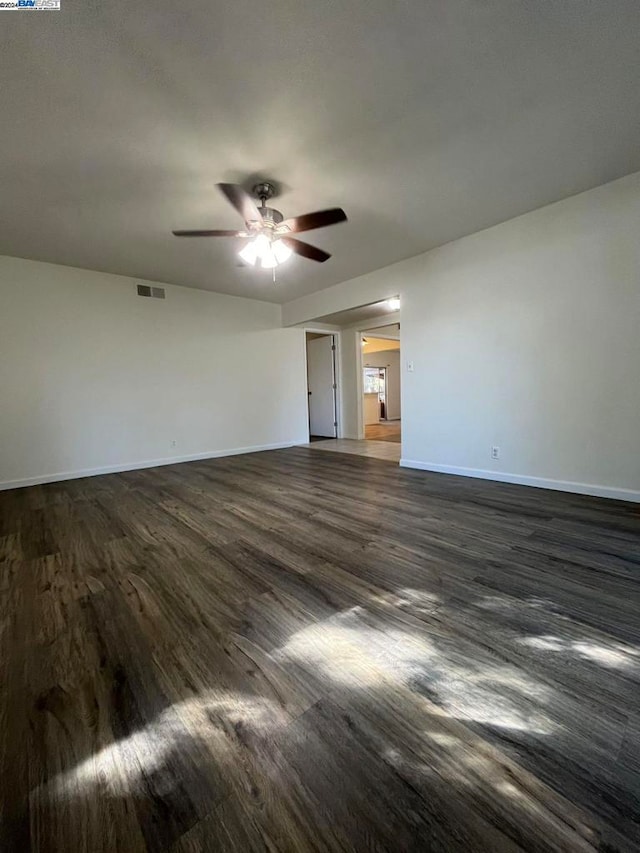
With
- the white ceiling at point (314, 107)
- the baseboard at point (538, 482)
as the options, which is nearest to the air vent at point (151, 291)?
the white ceiling at point (314, 107)

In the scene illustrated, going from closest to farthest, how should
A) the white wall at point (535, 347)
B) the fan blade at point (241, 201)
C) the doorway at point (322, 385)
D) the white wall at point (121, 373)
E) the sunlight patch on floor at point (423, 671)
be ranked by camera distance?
the sunlight patch on floor at point (423, 671) → the fan blade at point (241, 201) → the white wall at point (535, 347) → the white wall at point (121, 373) → the doorway at point (322, 385)

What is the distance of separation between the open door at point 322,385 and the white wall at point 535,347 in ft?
10.2

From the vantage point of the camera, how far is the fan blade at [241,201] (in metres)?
2.18

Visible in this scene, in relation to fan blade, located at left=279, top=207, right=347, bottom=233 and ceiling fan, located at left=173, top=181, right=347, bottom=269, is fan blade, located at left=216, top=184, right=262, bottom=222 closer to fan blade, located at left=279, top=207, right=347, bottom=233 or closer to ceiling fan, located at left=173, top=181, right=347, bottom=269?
ceiling fan, located at left=173, top=181, right=347, bottom=269

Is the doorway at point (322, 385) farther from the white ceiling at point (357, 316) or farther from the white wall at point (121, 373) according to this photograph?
the white wall at point (121, 373)

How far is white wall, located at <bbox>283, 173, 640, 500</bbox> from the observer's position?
109 inches

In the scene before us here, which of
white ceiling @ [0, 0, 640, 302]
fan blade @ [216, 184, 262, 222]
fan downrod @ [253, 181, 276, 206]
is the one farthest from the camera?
fan downrod @ [253, 181, 276, 206]

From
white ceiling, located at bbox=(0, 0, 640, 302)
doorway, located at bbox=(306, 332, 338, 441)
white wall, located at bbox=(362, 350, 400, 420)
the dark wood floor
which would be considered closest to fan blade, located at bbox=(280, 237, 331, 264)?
white ceiling, located at bbox=(0, 0, 640, 302)

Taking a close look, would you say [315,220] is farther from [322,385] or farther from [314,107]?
[322,385]

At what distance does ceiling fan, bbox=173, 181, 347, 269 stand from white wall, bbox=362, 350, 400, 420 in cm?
833

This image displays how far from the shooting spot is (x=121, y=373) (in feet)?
14.8

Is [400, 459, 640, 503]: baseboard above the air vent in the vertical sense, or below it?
below

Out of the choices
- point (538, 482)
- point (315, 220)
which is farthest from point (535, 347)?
point (315, 220)

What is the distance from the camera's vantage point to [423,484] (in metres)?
3.52
